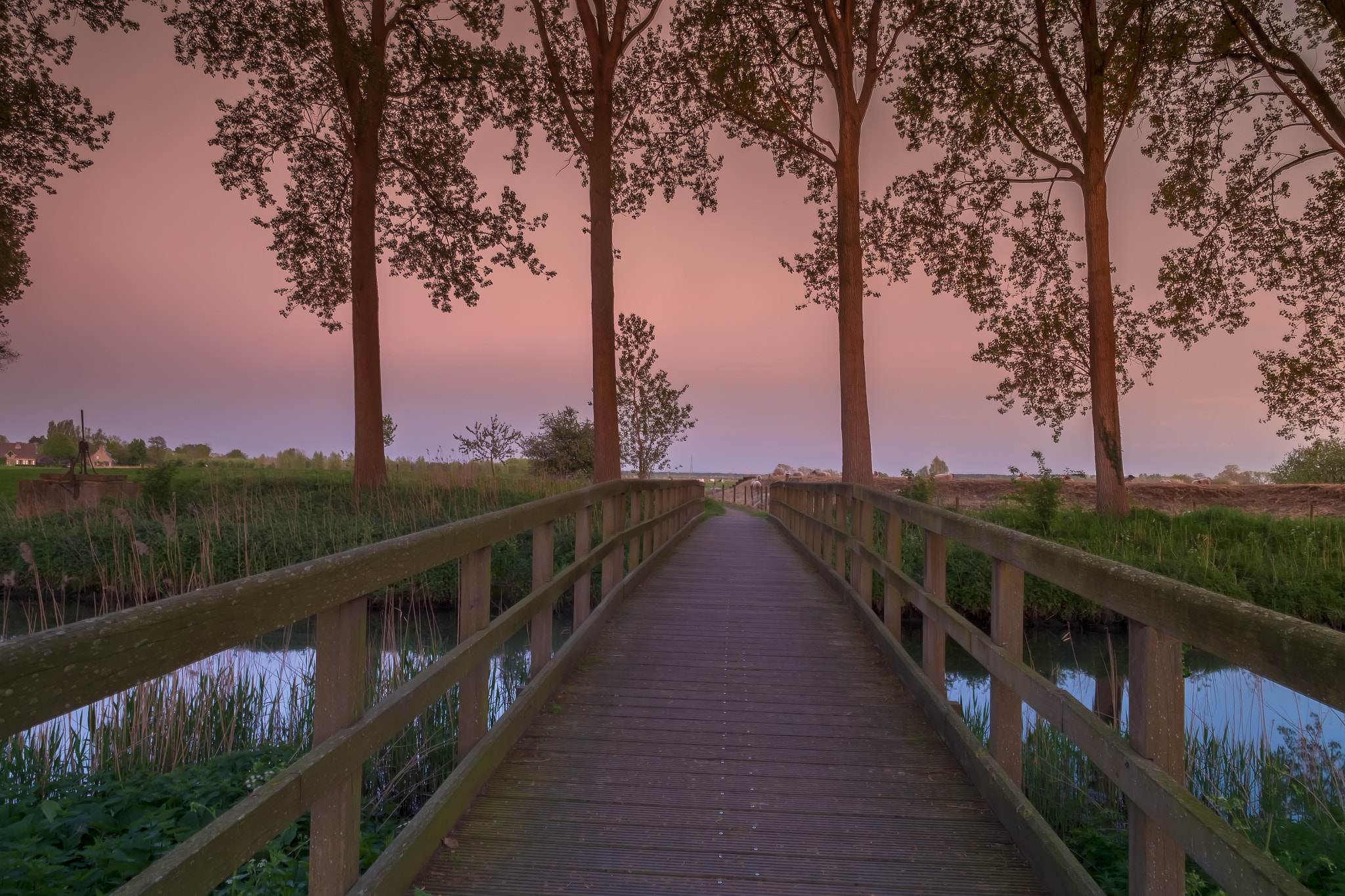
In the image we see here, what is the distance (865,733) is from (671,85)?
17.2m

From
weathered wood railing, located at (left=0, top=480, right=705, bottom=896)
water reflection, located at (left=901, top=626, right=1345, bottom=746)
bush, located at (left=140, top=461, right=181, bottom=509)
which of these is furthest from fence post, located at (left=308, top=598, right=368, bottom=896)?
bush, located at (left=140, top=461, right=181, bottom=509)

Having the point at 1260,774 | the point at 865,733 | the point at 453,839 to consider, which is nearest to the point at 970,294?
the point at 1260,774

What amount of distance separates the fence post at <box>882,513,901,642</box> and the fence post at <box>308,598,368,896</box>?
3.76 metres

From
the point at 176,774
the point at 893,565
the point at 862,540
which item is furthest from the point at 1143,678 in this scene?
the point at 862,540

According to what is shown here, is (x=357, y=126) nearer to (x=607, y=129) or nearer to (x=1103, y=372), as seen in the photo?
(x=607, y=129)

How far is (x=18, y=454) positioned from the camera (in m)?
34.8

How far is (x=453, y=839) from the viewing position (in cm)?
286

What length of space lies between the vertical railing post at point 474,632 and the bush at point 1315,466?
2641 centimetres

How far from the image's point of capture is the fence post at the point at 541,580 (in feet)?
13.8

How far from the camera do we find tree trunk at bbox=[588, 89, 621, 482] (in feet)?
47.9

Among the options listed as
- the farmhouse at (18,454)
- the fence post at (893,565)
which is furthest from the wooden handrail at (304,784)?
the farmhouse at (18,454)

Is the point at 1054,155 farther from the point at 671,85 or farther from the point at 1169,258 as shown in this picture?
the point at 671,85

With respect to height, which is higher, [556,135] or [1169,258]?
[556,135]

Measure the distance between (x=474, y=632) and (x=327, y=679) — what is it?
3.65 ft
